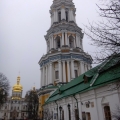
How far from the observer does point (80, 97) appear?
1653 centimetres

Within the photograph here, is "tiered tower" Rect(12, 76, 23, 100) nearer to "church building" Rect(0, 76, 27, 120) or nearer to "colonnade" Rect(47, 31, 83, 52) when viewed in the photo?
"church building" Rect(0, 76, 27, 120)

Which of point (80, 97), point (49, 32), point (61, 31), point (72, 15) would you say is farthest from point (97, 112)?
point (72, 15)

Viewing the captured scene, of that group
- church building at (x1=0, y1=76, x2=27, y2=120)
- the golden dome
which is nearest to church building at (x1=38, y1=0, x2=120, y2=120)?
church building at (x1=0, y1=76, x2=27, y2=120)

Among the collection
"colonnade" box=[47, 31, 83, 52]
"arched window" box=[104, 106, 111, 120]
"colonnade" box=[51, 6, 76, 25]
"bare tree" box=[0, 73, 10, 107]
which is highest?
"colonnade" box=[51, 6, 76, 25]

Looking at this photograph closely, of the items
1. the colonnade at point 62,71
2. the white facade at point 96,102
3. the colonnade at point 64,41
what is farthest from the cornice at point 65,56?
the white facade at point 96,102

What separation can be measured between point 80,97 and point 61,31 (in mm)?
23025

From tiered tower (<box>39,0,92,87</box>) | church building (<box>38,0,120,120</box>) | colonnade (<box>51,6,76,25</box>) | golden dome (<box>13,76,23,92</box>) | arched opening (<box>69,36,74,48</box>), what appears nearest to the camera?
church building (<box>38,0,120,120</box>)

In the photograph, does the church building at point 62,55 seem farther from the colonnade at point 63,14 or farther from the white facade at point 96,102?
the white facade at point 96,102

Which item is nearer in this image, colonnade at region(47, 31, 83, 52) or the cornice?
the cornice

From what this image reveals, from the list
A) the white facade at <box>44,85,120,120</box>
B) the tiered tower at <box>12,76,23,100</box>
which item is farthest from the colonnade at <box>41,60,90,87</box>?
the tiered tower at <box>12,76,23,100</box>

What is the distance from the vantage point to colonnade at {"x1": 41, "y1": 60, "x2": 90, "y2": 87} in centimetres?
3209

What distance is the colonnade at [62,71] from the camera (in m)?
32.1

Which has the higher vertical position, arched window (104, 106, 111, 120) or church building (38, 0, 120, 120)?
church building (38, 0, 120, 120)

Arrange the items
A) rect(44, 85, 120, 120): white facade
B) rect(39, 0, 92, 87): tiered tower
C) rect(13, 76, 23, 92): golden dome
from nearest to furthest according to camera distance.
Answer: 1. rect(44, 85, 120, 120): white facade
2. rect(39, 0, 92, 87): tiered tower
3. rect(13, 76, 23, 92): golden dome
